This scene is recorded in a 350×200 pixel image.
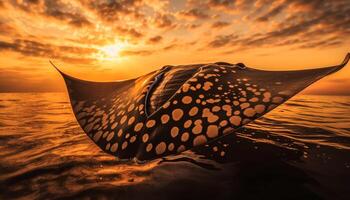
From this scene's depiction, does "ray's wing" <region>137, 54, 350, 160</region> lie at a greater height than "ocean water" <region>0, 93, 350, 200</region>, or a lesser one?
greater

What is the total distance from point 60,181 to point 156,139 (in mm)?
1156

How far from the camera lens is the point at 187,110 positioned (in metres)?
2.17

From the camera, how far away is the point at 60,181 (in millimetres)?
2244

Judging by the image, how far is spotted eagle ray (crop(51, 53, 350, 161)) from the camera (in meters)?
1.90

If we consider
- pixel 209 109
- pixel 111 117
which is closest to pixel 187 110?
pixel 209 109

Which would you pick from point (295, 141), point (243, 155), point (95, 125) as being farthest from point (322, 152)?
point (95, 125)

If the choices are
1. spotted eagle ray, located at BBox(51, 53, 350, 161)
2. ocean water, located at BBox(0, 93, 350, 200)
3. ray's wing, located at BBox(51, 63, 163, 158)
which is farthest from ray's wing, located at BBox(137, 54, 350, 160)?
ocean water, located at BBox(0, 93, 350, 200)

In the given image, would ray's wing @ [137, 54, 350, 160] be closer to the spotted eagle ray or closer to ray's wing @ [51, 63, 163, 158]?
the spotted eagle ray

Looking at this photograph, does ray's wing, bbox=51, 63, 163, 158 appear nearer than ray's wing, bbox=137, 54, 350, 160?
No

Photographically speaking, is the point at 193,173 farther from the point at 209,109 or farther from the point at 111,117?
the point at 111,117

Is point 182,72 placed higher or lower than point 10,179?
higher

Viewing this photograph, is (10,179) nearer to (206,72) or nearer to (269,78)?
(206,72)

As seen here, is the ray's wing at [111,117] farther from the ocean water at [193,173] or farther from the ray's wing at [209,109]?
the ocean water at [193,173]

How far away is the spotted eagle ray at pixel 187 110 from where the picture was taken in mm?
1896
